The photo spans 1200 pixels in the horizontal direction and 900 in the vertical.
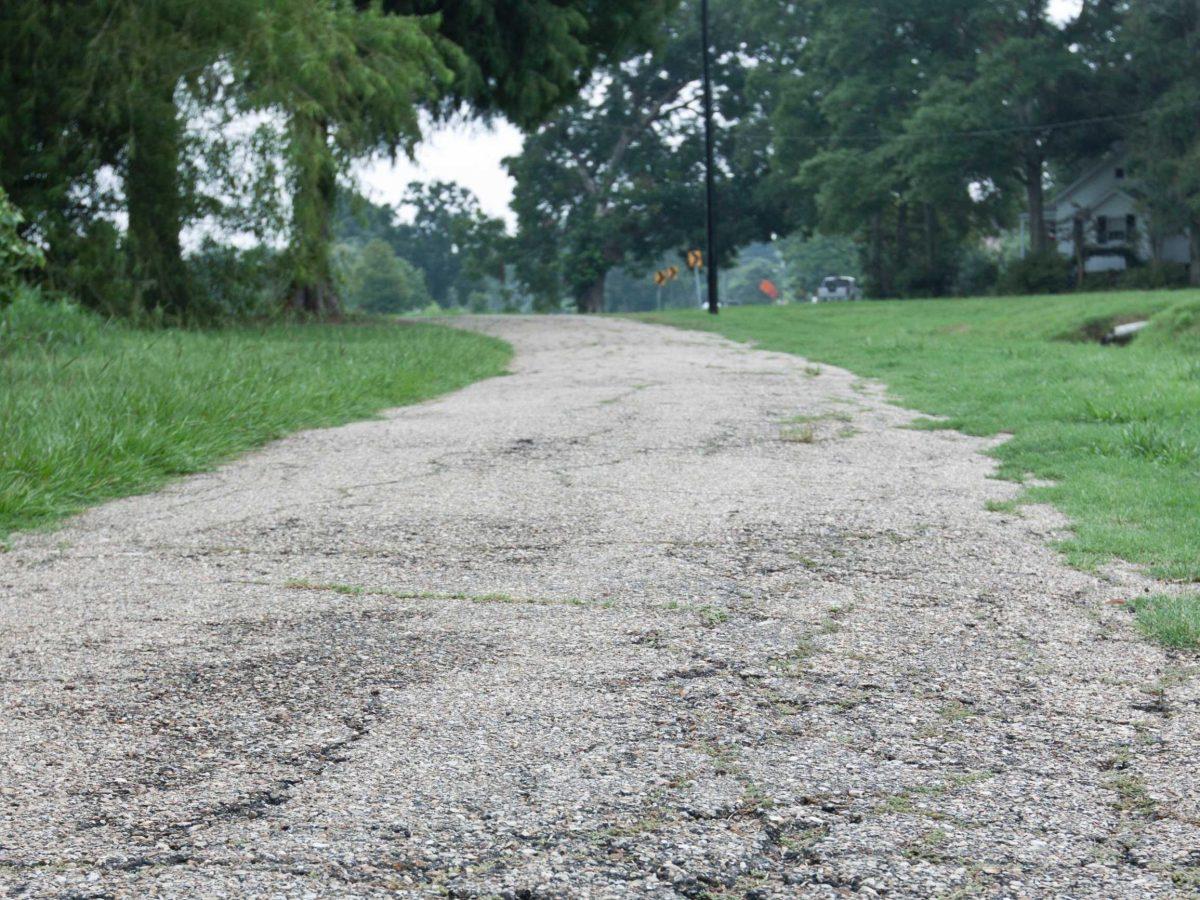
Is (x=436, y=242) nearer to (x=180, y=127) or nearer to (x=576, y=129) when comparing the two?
(x=576, y=129)

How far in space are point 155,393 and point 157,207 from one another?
25.7 feet

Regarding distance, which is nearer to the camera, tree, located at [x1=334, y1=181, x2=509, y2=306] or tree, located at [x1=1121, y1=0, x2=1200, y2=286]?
tree, located at [x1=1121, y1=0, x2=1200, y2=286]

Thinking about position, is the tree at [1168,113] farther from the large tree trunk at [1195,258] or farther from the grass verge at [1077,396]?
the grass verge at [1077,396]

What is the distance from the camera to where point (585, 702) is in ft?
9.25

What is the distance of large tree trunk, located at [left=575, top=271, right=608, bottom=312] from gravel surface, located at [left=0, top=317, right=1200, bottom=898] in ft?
153

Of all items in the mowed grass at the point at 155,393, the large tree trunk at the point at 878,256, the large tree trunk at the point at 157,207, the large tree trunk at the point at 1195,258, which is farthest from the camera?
the large tree trunk at the point at 878,256

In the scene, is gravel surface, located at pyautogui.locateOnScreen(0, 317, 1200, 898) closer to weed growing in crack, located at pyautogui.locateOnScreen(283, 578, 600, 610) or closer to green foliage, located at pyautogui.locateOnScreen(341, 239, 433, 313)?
weed growing in crack, located at pyautogui.locateOnScreen(283, 578, 600, 610)

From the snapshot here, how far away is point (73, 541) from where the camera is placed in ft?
15.4

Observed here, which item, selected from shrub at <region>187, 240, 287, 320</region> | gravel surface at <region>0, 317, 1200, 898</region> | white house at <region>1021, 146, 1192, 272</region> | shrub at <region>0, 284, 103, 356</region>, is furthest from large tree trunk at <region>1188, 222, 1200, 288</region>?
gravel surface at <region>0, 317, 1200, 898</region>

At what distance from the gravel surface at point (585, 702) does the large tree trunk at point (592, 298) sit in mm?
46560

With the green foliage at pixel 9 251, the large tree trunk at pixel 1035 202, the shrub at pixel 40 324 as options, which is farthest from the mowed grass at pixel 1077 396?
the large tree trunk at pixel 1035 202

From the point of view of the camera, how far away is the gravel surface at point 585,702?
6.82ft

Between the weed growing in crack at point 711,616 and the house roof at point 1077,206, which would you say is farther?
the house roof at point 1077,206

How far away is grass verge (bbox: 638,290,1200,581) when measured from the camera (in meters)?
4.78
